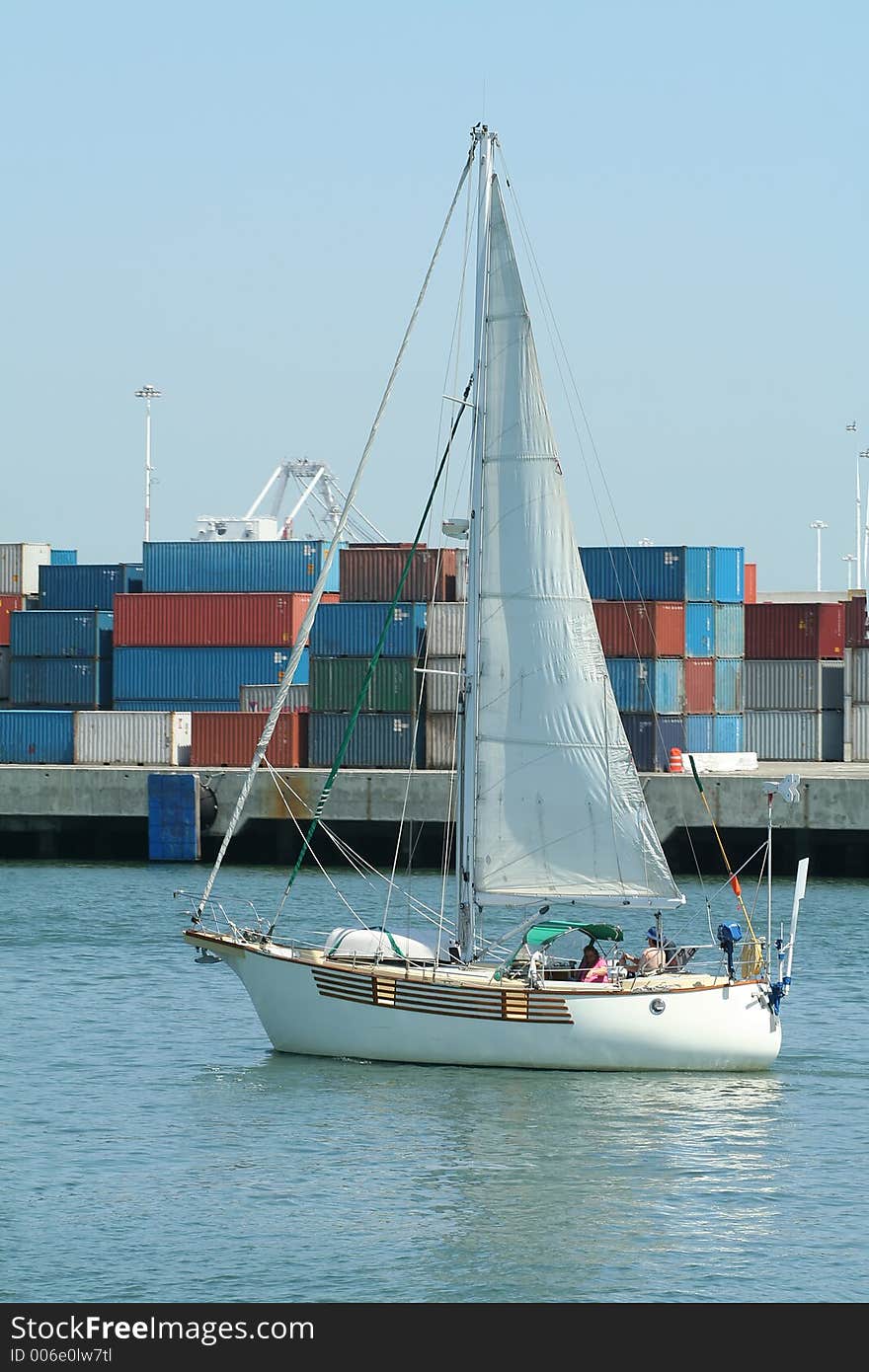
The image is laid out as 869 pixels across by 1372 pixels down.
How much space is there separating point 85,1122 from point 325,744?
38395 millimetres

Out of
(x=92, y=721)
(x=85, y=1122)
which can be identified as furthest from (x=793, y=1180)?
(x=92, y=721)

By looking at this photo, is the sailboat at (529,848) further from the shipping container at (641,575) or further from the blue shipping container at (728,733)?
the blue shipping container at (728,733)

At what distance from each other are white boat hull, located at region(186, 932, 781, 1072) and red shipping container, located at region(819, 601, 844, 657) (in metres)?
46.8

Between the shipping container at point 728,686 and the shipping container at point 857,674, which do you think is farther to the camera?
the shipping container at point 857,674

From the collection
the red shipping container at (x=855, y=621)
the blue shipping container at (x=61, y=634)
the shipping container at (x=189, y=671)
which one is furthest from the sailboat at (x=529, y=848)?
the red shipping container at (x=855, y=621)

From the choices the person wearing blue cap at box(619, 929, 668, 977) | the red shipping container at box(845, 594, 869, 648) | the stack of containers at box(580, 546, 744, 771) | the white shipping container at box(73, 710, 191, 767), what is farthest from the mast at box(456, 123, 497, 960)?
the red shipping container at box(845, 594, 869, 648)

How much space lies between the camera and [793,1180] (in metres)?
23.7

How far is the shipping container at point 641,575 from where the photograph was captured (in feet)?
215

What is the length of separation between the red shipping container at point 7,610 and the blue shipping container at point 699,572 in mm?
24317

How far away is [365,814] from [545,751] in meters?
32.9

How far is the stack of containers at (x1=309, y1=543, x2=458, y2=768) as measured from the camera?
6334 cm

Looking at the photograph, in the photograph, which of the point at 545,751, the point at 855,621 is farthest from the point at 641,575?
the point at 545,751

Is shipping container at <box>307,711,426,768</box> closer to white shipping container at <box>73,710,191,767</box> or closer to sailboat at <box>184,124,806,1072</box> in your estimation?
white shipping container at <box>73,710,191,767</box>
